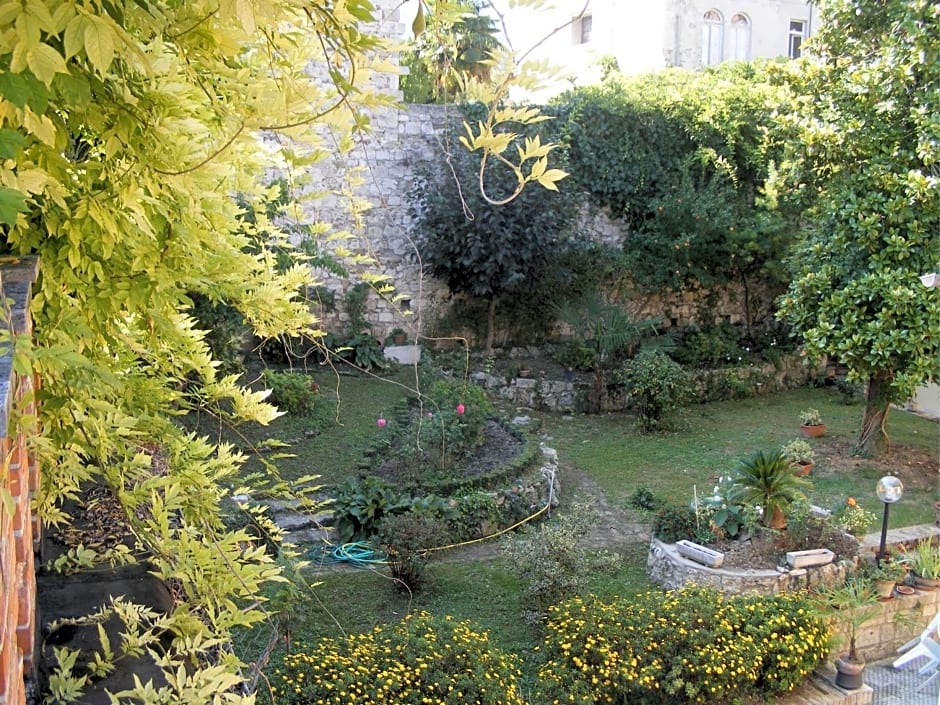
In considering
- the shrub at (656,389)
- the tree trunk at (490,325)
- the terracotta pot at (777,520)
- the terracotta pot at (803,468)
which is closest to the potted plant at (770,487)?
the terracotta pot at (777,520)

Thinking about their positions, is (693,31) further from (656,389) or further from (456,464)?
(456,464)

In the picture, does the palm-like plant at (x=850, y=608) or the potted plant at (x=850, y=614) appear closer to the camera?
the potted plant at (x=850, y=614)

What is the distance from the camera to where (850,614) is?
17.0 feet

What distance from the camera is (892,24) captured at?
25.5 feet

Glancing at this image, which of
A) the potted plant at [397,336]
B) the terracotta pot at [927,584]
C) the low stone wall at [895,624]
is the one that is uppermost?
the potted plant at [397,336]

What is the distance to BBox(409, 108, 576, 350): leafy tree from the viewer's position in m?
9.94

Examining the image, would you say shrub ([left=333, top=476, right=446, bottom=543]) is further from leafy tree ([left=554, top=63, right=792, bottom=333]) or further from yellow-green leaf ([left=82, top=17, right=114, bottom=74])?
leafy tree ([left=554, top=63, right=792, bottom=333])

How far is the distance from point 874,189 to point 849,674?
4734 millimetres

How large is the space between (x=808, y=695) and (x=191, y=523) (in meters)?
4.10

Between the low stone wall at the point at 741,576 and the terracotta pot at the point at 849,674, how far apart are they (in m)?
0.66

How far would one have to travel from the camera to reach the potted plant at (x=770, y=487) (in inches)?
235

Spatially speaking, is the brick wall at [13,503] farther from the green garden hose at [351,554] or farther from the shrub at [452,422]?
the shrub at [452,422]

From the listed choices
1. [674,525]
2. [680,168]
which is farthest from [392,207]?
[674,525]

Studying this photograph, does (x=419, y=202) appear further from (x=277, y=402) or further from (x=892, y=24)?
(x=892, y=24)
